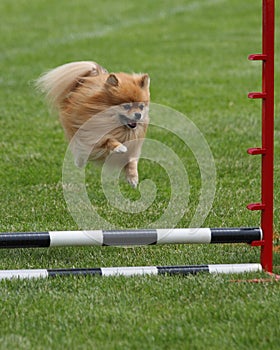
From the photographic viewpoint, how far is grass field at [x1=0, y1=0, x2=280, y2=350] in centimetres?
373

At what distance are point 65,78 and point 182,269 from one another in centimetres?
133

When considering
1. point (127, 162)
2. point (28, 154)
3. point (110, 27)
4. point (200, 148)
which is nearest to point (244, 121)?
point (200, 148)

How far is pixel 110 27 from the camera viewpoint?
1535cm

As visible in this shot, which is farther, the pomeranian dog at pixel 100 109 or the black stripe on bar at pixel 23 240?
the pomeranian dog at pixel 100 109

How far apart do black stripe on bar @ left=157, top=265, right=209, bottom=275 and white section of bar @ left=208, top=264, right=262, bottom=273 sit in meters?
0.04

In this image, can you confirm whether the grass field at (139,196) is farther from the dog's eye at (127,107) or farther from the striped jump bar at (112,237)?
the dog's eye at (127,107)

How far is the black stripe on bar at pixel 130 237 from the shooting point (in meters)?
4.36

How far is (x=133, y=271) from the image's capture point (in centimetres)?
444

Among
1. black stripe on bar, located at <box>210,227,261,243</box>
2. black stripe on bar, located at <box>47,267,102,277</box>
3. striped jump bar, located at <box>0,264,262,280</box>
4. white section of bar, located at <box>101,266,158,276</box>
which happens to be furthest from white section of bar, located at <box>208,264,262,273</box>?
black stripe on bar, located at <box>47,267,102,277</box>

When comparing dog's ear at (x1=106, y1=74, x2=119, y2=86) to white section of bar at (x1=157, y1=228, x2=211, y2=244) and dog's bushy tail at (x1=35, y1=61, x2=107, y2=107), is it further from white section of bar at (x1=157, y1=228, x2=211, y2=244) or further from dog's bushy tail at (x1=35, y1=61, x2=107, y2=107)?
white section of bar at (x1=157, y1=228, x2=211, y2=244)

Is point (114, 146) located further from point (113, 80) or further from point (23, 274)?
point (23, 274)

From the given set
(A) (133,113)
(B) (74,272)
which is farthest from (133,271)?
(A) (133,113)

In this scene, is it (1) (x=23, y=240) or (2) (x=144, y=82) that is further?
(2) (x=144, y=82)

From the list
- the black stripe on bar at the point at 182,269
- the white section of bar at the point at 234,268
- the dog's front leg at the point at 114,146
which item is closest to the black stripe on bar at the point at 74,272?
the black stripe on bar at the point at 182,269
